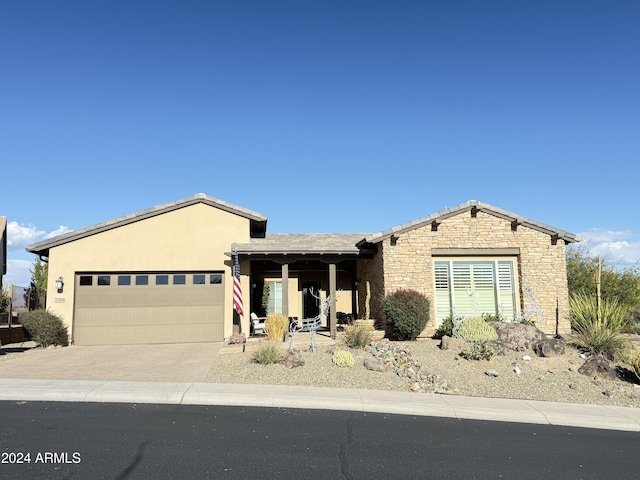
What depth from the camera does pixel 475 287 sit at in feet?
51.8

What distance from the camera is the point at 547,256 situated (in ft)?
52.2

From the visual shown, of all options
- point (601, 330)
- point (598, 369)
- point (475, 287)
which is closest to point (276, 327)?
point (475, 287)

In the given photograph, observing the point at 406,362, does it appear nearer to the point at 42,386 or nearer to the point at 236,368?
the point at 236,368

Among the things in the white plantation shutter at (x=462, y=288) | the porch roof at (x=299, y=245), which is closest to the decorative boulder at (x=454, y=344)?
the white plantation shutter at (x=462, y=288)

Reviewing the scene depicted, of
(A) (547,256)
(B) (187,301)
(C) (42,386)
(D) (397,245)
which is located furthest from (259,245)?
(A) (547,256)

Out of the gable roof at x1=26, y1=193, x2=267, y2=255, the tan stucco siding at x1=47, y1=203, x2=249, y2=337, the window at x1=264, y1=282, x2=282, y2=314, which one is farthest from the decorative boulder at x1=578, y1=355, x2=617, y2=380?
the window at x1=264, y1=282, x2=282, y2=314

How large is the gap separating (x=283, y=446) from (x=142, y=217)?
41.5 ft

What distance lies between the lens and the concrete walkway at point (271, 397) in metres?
7.87

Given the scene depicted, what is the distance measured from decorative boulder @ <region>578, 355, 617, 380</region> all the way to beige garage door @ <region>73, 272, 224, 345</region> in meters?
11.2

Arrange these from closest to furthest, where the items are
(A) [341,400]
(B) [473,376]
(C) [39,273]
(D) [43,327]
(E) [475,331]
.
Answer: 1. (A) [341,400]
2. (B) [473,376]
3. (E) [475,331]
4. (D) [43,327]
5. (C) [39,273]

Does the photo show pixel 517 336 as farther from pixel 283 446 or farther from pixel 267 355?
pixel 283 446

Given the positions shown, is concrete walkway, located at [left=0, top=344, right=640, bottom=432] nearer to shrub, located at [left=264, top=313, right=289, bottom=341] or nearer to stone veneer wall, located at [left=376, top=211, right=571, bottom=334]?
shrub, located at [left=264, top=313, right=289, bottom=341]

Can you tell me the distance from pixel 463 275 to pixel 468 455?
10.6 metres

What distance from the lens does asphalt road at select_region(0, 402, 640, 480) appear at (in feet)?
16.6
